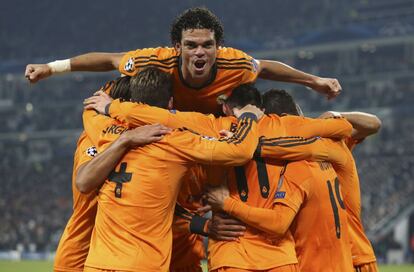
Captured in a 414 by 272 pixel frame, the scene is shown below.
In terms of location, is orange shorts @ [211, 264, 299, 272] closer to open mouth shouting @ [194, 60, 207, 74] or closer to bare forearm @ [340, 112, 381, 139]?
bare forearm @ [340, 112, 381, 139]

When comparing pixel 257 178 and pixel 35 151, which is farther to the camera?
pixel 35 151

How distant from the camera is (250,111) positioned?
4676 millimetres

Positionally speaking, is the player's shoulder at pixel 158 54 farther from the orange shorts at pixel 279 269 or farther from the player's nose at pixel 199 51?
the orange shorts at pixel 279 269

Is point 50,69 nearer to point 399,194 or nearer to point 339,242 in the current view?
point 339,242

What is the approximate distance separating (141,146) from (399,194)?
2436 centimetres

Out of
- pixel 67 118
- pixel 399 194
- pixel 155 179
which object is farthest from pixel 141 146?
pixel 67 118

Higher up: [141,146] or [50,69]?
[50,69]

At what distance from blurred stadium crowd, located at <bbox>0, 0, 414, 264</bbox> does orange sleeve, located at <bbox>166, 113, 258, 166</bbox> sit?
936 inches

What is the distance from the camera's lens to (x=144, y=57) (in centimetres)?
550

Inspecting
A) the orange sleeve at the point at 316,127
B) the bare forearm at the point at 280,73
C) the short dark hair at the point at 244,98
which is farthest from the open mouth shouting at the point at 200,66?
the bare forearm at the point at 280,73

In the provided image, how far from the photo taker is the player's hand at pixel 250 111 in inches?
184

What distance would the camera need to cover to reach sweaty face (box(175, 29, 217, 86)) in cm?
501

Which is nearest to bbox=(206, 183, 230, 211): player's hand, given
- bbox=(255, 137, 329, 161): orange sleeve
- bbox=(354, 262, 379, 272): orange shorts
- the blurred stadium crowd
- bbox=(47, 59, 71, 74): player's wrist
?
bbox=(255, 137, 329, 161): orange sleeve

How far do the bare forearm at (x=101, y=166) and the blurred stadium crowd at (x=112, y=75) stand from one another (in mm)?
23640
